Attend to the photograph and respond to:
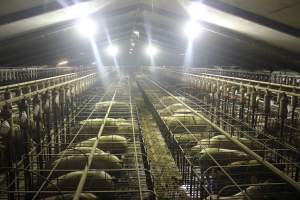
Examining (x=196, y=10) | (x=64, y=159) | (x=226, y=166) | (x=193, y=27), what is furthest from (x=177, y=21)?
(x=226, y=166)

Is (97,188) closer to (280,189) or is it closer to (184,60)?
(280,189)

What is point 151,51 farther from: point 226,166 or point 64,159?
point 226,166

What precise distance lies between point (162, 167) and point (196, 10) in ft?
21.9

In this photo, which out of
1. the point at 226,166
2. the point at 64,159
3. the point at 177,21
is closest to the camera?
the point at 226,166

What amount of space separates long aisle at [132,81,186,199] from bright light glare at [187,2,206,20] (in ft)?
14.4

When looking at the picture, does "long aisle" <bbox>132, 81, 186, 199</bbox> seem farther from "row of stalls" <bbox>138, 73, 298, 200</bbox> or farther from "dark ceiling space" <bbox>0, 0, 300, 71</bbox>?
"dark ceiling space" <bbox>0, 0, 300, 71</bbox>

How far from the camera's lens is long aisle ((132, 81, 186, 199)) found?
6.50 metres

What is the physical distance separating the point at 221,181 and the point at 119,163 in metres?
2.07

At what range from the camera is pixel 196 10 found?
12.5m

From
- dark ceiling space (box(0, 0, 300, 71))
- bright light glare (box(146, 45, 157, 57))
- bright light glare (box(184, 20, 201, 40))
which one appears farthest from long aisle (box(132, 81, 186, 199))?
bright light glare (box(146, 45, 157, 57))

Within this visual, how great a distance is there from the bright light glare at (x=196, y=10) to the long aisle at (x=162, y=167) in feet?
14.4

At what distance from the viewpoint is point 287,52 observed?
14.2 metres

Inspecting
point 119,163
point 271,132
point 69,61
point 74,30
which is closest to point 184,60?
point 69,61

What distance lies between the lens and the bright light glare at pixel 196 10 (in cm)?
1135
